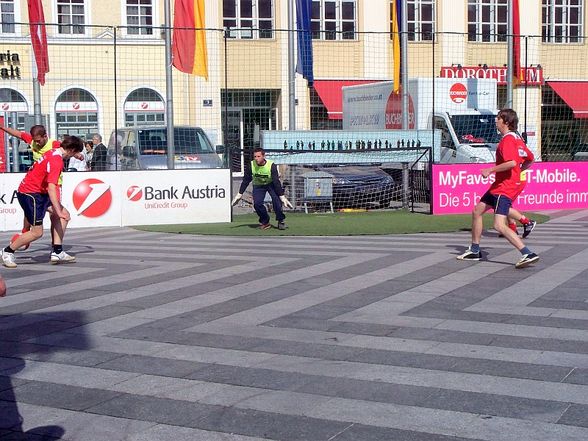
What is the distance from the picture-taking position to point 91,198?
18203 mm

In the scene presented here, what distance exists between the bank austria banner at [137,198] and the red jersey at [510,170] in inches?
329

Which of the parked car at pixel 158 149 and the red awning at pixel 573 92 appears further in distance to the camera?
the red awning at pixel 573 92

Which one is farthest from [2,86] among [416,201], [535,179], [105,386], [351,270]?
[105,386]

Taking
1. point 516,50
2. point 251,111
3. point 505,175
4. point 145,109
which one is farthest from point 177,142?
point 505,175

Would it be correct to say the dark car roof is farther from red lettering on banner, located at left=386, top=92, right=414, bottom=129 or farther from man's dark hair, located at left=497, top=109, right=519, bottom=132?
man's dark hair, located at left=497, top=109, right=519, bottom=132

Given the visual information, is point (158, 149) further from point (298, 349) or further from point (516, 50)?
point (298, 349)

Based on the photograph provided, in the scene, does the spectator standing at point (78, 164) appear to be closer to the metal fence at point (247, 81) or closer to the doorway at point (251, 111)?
the metal fence at point (247, 81)

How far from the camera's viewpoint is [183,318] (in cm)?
849

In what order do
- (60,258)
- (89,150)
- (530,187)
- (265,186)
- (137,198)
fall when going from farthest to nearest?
1. (89,150)
2. (530,187)
3. (137,198)
4. (265,186)
5. (60,258)

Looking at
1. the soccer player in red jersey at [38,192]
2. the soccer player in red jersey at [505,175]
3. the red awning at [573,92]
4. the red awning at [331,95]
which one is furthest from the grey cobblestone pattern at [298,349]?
the red awning at [573,92]

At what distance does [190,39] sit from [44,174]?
1001 centimetres

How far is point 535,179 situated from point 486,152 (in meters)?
3.10

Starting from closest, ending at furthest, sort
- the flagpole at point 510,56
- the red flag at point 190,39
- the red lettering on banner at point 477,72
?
the red flag at point 190,39 < the flagpole at point 510,56 < the red lettering on banner at point 477,72

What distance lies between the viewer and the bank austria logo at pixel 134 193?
60.4ft
